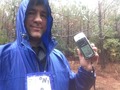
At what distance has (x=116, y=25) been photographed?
9164 millimetres

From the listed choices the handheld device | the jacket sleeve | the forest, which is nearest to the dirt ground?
the forest

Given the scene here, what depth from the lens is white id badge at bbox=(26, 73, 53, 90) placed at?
199 cm

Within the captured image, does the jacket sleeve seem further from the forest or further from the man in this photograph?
the forest

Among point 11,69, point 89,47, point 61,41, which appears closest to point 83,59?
point 89,47

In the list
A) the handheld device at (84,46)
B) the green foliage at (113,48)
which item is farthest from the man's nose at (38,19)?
the green foliage at (113,48)

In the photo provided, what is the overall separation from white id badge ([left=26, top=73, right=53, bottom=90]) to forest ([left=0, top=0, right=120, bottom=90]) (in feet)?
20.9

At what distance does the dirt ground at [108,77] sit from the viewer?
6982mm

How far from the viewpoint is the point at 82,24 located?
9219 millimetres

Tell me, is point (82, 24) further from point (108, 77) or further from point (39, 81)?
point (39, 81)

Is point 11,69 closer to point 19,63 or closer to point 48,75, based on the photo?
point 19,63

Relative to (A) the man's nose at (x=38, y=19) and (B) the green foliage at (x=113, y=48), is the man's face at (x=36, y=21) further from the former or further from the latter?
(B) the green foliage at (x=113, y=48)

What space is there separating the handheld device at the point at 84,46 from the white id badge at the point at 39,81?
0.32 metres

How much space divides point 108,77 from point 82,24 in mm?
2243

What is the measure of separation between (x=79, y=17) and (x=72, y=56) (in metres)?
1.33
